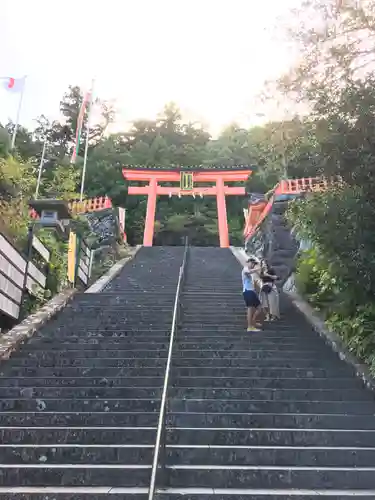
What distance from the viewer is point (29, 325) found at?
8.09 metres

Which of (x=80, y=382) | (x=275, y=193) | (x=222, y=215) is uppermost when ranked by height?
(x=222, y=215)

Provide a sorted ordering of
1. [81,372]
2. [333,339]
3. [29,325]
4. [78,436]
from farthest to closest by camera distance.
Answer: [29,325], [333,339], [81,372], [78,436]

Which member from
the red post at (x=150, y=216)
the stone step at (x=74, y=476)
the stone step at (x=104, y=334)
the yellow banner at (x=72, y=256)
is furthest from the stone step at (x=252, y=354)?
the red post at (x=150, y=216)

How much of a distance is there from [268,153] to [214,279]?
528 centimetres

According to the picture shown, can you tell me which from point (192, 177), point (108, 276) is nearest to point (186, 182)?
point (192, 177)

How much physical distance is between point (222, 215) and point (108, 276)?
11.6 meters

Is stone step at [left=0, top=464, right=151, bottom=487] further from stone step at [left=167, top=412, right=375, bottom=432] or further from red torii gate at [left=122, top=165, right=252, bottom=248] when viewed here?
red torii gate at [left=122, top=165, right=252, bottom=248]

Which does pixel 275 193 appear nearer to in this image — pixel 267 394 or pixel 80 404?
pixel 267 394

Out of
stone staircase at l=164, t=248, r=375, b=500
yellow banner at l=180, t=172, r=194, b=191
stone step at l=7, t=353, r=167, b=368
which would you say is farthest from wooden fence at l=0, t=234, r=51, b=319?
yellow banner at l=180, t=172, r=194, b=191

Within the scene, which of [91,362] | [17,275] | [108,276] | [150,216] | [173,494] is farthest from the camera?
[150,216]

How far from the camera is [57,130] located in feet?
125

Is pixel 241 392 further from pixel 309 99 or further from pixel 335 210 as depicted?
pixel 309 99

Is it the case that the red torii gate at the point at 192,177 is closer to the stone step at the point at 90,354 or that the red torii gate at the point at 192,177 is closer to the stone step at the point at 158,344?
the stone step at the point at 158,344

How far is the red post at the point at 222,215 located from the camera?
24453 millimetres
